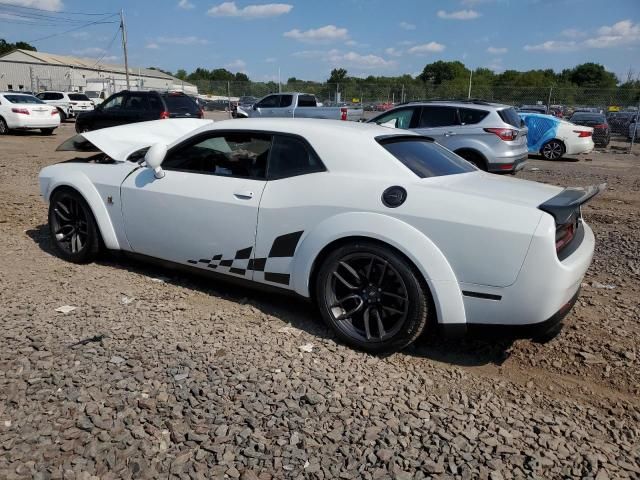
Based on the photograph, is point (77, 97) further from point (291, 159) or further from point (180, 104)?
point (291, 159)

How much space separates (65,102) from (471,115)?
23.9 meters

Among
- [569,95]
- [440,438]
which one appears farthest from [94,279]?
[569,95]

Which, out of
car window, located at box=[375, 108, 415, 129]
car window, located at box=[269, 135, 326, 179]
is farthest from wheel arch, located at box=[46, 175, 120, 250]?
car window, located at box=[375, 108, 415, 129]

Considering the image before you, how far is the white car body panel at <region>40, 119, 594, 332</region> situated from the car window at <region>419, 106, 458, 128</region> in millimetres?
6502

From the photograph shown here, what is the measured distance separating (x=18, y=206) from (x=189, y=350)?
18.0 ft

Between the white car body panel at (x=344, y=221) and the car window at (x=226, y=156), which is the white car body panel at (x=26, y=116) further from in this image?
the car window at (x=226, y=156)

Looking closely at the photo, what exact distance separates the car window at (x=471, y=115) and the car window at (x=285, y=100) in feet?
35.4

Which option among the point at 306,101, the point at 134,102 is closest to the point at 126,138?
the point at 134,102

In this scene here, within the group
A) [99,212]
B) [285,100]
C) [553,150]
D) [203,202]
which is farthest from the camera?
[285,100]

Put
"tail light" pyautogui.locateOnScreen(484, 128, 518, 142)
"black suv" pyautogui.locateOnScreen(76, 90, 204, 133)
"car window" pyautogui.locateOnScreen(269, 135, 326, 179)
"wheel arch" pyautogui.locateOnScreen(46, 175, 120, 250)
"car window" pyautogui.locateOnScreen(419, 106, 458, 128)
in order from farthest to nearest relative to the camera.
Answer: "black suv" pyautogui.locateOnScreen(76, 90, 204, 133)
"car window" pyautogui.locateOnScreen(419, 106, 458, 128)
"tail light" pyautogui.locateOnScreen(484, 128, 518, 142)
"wheel arch" pyautogui.locateOnScreen(46, 175, 120, 250)
"car window" pyautogui.locateOnScreen(269, 135, 326, 179)

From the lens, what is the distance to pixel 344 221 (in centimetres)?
328

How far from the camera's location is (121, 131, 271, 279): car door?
3.78 m

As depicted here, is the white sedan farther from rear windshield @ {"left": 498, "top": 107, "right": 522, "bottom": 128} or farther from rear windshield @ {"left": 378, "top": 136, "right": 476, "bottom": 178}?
rear windshield @ {"left": 378, "top": 136, "right": 476, "bottom": 178}

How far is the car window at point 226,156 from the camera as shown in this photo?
3.86m
